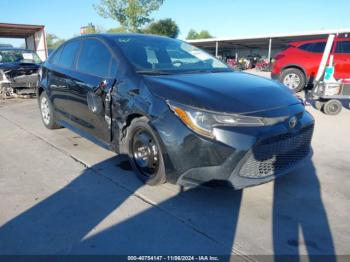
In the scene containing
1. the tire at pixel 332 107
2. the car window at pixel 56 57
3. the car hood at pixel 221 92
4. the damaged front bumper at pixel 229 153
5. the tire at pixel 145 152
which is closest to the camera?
the damaged front bumper at pixel 229 153

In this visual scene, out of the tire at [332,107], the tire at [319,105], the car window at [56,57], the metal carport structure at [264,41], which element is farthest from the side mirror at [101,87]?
the metal carport structure at [264,41]

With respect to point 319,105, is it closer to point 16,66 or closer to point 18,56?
point 16,66

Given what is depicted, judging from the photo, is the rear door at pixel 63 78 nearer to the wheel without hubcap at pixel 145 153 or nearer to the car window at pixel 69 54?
the car window at pixel 69 54

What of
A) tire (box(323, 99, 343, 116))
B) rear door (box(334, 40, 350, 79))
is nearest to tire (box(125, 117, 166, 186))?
tire (box(323, 99, 343, 116))

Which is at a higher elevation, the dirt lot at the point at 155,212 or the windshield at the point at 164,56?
the windshield at the point at 164,56

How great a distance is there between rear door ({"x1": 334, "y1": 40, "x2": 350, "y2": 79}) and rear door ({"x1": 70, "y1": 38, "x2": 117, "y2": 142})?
827cm

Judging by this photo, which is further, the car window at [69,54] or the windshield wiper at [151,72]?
the car window at [69,54]

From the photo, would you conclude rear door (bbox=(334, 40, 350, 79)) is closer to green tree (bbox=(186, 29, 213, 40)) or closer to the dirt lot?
the dirt lot

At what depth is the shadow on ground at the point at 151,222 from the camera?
253cm

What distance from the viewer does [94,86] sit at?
12.9ft

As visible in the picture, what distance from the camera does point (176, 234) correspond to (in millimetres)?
2689

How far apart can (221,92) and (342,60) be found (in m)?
8.40

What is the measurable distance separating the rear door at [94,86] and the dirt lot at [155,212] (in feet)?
1.75

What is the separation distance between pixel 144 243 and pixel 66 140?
3.30 metres
